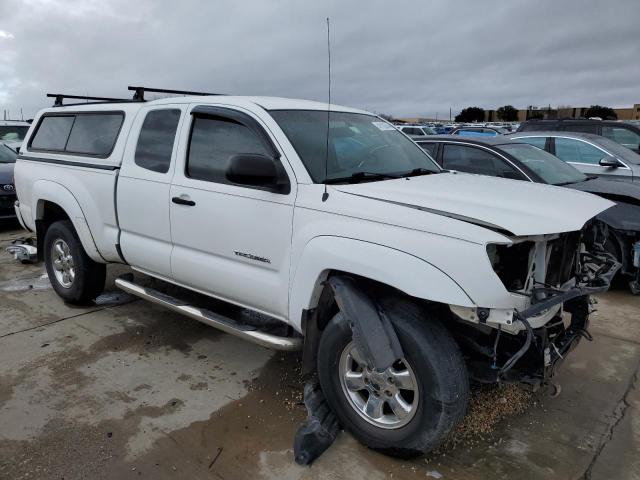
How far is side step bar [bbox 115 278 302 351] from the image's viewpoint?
3.33 m

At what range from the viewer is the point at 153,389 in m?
3.75

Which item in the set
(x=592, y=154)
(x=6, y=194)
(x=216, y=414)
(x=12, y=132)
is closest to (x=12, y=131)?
(x=12, y=132)

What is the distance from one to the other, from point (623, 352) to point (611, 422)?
4.15 ft

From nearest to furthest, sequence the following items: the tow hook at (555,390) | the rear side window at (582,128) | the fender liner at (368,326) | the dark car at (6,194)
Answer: the fender liner at (368,326) → the tow hook at (555,390) → the dark car at (6,194) → the rear side window at (582,128)

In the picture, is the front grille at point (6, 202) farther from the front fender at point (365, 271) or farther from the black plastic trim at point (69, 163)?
the front fender at point (365, 271)

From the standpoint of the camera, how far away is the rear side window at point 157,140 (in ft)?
13.3

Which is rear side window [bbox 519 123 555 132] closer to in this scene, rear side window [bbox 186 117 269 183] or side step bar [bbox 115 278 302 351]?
rear side window [bbox 186 117 269 183]

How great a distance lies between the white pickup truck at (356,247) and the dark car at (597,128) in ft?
23.6

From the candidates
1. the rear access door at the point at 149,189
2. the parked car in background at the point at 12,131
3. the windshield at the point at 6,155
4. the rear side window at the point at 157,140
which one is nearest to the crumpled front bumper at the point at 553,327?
the rear access door at the point at 149,189

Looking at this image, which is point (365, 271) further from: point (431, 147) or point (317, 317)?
point (431, 147)

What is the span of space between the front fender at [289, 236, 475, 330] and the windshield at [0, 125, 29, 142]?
1195 centimetres

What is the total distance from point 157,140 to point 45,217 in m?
2.06

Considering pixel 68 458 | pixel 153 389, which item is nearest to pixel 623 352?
pixel 153 389

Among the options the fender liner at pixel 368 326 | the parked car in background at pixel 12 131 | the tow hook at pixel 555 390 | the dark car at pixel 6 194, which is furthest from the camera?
the parked car in background at pixel 12 131
